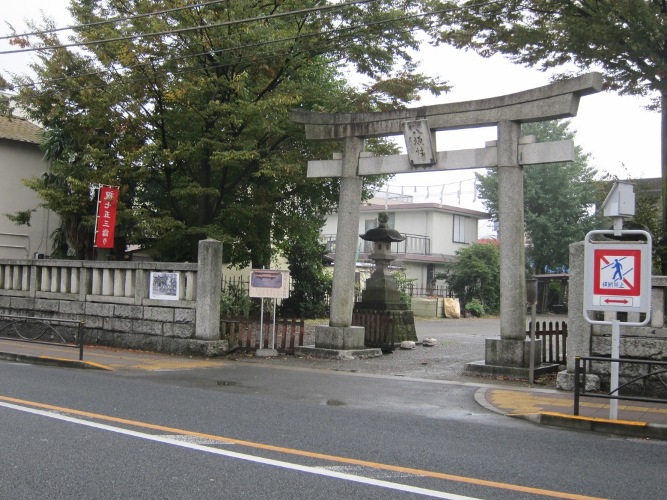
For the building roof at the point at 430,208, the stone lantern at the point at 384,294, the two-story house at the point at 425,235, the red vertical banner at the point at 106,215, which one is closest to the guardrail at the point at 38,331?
the red vertical banner at the point at 106,215

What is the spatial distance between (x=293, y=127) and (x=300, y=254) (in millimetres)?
11189

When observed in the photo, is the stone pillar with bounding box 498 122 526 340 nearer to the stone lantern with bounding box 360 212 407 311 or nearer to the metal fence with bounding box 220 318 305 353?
the metal fence with bounding box 220 318 305 353

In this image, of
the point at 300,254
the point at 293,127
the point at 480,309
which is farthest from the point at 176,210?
the point at 480,309

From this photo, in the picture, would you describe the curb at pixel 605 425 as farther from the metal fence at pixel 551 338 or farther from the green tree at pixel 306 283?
the green tree at pixel 306 283

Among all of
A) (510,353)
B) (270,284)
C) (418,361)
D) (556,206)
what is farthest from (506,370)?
(556,206)

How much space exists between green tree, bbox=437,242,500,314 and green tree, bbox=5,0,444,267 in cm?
1906

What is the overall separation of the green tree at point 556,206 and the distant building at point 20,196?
92.0 feet

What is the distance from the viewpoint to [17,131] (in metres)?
31.2

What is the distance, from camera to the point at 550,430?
9.12 m

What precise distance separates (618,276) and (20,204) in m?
27.9

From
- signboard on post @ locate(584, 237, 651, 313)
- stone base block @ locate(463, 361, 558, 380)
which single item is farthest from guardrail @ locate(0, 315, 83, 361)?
signboard on post @ locate(584, 237, 651, 313)

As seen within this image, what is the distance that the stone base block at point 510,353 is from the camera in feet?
46.2

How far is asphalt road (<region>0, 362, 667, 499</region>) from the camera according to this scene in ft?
19.7

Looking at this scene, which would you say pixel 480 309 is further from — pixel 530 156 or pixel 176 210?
pixel 530 156
